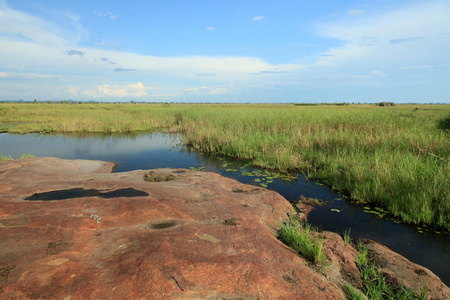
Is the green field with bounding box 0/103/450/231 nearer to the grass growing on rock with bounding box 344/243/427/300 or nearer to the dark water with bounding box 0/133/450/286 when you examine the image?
the dark water with bounding box 0/133/450/286

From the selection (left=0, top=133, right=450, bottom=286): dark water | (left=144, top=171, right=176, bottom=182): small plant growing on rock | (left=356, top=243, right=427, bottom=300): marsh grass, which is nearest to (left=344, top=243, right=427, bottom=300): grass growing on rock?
(left=356, top=243, right=427, bottom=300): marsh grass

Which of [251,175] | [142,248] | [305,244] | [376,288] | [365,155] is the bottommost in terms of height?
[251,175]

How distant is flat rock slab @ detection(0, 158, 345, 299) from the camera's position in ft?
5.96

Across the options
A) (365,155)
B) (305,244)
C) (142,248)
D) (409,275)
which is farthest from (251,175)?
(142,248)

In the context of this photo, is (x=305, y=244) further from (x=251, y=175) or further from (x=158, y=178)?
(x=251, y=175)

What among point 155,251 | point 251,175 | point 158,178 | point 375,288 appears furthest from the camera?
point 251,175

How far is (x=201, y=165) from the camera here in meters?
8.41

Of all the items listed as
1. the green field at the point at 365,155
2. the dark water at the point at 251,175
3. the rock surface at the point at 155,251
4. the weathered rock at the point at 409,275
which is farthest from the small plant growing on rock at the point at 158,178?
the weathered rock at the point at 409,275

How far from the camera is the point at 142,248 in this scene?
227 cm

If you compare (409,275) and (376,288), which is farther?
(409,275)

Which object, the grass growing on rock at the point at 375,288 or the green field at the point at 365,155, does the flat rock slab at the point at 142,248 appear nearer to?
the grass growing on rock at the point at 375,288

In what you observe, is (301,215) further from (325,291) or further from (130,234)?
(130,234)

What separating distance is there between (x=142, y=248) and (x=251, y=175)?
16.5ft

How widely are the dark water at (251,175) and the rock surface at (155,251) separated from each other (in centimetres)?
81
